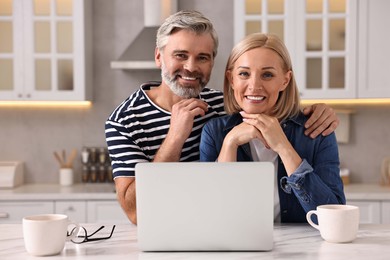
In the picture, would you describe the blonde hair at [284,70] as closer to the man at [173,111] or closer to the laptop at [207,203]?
the man at [173,111]

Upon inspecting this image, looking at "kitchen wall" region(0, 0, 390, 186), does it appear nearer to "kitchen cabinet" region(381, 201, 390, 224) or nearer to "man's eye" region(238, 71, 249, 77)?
"kitchen cabinet" region(381, 201, 390, 224)

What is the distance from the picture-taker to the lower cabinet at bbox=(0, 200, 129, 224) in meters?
3.92

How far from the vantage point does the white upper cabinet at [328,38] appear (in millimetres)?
3996

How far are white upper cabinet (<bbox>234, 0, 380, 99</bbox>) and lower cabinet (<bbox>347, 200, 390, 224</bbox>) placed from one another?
0.69 metres

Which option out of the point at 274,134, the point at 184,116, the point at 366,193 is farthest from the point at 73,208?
the point at 274,134

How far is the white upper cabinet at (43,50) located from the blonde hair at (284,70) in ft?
7.25

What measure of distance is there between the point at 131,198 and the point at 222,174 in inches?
32.5

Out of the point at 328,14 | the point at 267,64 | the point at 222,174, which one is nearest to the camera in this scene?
the point at 222,174

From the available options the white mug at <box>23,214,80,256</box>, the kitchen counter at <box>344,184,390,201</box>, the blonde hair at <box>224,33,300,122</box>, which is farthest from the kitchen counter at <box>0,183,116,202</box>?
the white mug at <box>23,214,80,256</box>

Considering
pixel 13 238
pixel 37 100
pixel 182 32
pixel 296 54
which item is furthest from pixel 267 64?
pixel 37 100

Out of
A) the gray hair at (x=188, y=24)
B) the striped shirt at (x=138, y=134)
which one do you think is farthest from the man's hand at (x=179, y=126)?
the gray hair at (x=188, y=24)

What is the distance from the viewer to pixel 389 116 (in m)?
4.38

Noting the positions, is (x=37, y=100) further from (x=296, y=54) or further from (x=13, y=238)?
(x=13, y=238)

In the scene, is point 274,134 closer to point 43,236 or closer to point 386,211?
point 43,236
